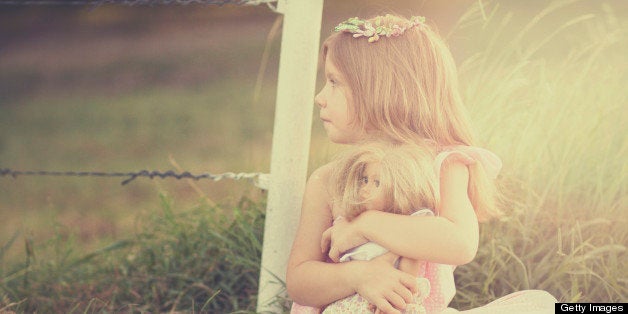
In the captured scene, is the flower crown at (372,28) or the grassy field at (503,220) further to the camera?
the grassy field at (503,220)

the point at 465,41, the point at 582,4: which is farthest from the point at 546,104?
the point at 582,4

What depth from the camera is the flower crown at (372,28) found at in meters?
1.90

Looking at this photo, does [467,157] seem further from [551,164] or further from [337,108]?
[551,164]

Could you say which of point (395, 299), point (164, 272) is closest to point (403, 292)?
point (395, 299)

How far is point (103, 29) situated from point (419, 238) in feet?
21.5

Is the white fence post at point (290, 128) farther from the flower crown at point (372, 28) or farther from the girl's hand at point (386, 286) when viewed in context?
the girl's hand at point (386, 286)

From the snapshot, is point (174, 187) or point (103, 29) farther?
point (103, 29)

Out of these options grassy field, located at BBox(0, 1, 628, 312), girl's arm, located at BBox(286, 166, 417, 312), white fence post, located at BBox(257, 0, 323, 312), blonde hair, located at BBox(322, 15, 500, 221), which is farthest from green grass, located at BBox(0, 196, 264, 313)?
blonde hair, located at BBox(322, 15, 500, 221)

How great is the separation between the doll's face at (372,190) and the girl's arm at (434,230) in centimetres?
2

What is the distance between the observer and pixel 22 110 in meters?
6.48

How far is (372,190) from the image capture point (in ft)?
5.99

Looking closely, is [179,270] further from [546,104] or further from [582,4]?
[582,4]

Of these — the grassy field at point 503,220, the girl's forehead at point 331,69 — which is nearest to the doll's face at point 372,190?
the girl's forehead at point 331,69

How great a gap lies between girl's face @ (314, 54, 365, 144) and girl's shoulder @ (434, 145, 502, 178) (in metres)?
0.18
